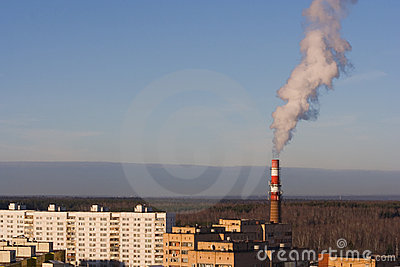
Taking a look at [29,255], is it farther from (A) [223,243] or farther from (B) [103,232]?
(B) [103,232]

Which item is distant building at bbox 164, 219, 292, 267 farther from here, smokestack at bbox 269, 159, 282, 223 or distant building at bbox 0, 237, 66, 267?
distant building at bbox 0, 237, 66, 267

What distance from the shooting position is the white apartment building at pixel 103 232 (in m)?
109

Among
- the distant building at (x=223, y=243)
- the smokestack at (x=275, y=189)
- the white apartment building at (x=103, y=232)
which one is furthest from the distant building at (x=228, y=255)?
the white apartment building at (x=103, y=232)

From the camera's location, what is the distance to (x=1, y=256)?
66000 millimetres

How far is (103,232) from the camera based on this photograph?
378 feet

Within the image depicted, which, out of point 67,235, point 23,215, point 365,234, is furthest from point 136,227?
point 365,234

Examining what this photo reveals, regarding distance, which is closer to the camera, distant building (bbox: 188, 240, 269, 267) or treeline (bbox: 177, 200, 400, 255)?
distant building (bbox: 188, 240, 269, 267)

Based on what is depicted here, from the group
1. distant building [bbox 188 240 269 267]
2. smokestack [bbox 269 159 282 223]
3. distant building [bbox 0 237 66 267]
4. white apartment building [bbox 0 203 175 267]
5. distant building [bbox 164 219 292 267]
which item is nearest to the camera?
distant building [bbox 0 237 66 267]

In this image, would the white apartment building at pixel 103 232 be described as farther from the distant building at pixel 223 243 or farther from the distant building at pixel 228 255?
the distant building at pixel 228 255

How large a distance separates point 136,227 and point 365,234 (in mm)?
56622

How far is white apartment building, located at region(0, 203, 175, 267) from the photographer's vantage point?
4299 inches

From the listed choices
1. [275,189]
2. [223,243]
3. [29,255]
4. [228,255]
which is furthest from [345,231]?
[29,255]

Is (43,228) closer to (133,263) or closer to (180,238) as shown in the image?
(133,263)

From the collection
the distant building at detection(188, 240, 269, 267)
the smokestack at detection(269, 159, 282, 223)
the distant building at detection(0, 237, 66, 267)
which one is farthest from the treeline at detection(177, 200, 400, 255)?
the distant building at detection(0, 237, 66, 267)
